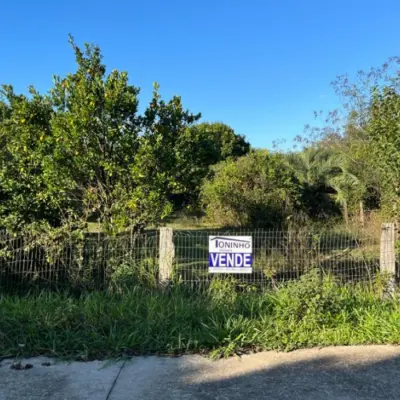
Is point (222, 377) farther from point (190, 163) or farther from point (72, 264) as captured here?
point (190, 163)

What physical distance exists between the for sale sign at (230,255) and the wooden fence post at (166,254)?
0.56m

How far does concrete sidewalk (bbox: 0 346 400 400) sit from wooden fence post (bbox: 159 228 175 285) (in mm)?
1831

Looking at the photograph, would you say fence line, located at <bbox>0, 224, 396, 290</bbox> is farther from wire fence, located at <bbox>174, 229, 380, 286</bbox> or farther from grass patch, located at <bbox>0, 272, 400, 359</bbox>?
grass patch, located at <bbox>0, 272, 400, 359</bbox>

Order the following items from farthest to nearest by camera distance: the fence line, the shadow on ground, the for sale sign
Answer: the fence line → the for sale sign → the shadow on ground

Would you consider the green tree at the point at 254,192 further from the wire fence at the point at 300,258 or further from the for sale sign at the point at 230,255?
the for sale sign at the point at 230,255

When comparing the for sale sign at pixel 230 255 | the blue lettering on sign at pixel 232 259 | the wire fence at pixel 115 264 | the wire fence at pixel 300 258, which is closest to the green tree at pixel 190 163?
the wire fence at pixel 300 258

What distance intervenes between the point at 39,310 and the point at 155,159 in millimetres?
2649

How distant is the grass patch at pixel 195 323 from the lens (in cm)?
420

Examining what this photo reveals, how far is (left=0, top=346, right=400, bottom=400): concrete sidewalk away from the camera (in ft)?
10.9

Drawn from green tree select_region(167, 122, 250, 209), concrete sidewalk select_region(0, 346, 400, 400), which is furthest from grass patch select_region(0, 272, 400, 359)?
green tree select_region(167, 122, 250, 209)

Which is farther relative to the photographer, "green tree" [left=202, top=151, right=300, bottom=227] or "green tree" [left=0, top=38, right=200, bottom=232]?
"green tree" [left=202, top=151, right=300, bottom=227]

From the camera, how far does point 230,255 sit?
5742mm

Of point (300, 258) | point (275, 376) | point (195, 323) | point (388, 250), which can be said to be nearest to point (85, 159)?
point (195, 323)

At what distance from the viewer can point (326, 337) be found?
14.3ft
